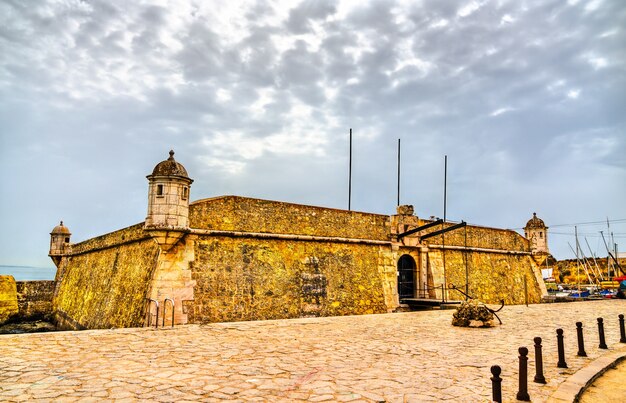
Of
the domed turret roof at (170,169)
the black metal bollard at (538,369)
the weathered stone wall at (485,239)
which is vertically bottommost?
the black metal bollard at (538,369)

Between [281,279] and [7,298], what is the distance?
17148mm

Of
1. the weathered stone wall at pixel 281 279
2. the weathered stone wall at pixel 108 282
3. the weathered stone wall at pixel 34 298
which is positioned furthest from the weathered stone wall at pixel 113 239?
the weathered stone wall at pixel 34 298

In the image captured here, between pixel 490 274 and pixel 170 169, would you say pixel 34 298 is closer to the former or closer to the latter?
pixel 170 169

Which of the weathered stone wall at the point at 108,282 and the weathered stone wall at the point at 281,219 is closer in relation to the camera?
the weathered stone wall at the point at 108,282

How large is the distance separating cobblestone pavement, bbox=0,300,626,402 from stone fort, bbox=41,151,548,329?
6.53ft

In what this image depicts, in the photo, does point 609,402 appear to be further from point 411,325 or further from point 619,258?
point 619,258

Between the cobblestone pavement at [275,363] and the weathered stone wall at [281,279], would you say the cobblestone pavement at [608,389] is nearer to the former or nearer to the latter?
the cobblestone pavement at [275,363]

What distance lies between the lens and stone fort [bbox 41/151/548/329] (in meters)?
11.9

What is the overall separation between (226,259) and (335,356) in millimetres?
6505

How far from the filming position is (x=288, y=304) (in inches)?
543

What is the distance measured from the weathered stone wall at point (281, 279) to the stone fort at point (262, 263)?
1.4 inches

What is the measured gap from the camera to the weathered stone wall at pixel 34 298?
2306 cm

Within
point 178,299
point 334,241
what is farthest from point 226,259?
point 334,241

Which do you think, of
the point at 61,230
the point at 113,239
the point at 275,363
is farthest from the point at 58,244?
the point at 275,363
